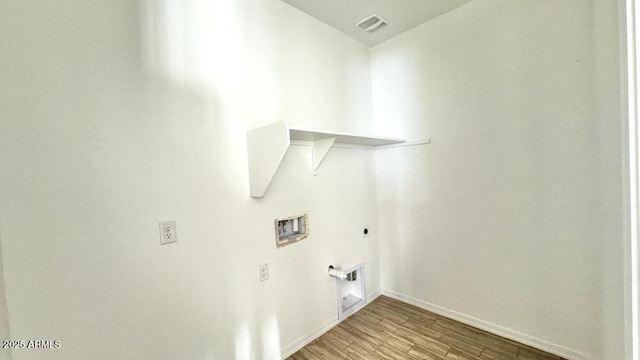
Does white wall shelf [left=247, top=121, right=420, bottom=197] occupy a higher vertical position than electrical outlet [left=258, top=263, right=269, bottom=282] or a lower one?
higher

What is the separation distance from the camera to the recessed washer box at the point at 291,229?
1.70 meters

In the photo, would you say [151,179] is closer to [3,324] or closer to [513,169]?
[3,324]

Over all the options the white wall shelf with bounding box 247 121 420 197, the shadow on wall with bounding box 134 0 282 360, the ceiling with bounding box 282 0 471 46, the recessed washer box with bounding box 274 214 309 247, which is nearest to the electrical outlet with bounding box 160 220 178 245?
the shadow on wall with bounding box 134 0 282 360

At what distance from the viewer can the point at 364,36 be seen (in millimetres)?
2324

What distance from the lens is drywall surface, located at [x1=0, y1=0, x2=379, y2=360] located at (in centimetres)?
90

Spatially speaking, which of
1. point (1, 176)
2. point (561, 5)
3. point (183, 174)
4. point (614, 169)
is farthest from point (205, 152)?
point (561, 5)

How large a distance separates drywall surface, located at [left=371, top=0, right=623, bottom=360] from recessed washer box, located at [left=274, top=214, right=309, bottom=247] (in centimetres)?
107

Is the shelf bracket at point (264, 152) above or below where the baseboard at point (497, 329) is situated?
above

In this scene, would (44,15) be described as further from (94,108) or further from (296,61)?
(296,61)

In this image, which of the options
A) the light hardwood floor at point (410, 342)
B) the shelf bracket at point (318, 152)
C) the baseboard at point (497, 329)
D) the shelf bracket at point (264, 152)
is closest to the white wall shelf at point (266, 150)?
the shelf bracket at point (264, 152)

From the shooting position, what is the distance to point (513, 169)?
5.71 ft

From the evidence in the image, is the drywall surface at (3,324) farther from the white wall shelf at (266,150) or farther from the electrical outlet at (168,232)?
the white wall shelf at (266,150)

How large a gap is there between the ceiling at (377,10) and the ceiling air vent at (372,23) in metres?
0.03

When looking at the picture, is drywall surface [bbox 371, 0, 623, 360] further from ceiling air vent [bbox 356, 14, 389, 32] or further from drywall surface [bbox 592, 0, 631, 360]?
ceiling air vent [bbox 356, 14, 389, 32]
